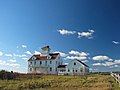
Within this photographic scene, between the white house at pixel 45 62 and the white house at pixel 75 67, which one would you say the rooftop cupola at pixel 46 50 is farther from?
the white house at pixel 75 67

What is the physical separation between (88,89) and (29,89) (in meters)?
6.59

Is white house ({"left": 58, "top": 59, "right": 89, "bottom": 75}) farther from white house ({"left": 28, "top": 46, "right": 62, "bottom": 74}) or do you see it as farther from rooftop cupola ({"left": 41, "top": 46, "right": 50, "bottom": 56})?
rooftop cupola ({"left": 41, "top": 46, "right": 50, "bottom": 56})

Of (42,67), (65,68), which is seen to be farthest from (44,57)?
(65,68)

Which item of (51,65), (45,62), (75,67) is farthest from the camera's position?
(45,62)

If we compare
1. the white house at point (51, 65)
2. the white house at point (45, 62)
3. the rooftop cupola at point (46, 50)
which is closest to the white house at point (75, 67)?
the white house at point (51, 65)

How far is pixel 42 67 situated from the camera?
73.4m

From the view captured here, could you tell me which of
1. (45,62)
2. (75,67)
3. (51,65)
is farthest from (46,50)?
(75,67)

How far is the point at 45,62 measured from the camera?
73.0 m

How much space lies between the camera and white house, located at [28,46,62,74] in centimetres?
7181

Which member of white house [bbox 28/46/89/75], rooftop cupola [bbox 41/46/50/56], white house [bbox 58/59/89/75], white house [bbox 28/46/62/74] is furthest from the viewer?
rooftop cupola [bbox 41/46/50/56]

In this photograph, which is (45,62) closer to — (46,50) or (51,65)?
(51,65)

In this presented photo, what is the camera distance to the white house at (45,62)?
71812 mm

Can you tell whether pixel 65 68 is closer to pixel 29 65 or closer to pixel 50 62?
pixel 50 62

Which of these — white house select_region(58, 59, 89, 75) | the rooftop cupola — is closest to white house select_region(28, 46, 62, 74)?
the rooftop cupola
